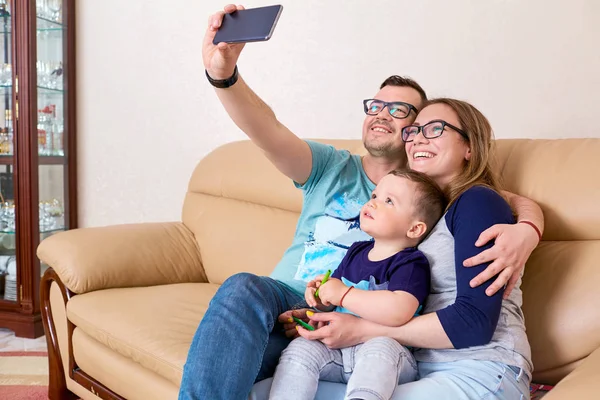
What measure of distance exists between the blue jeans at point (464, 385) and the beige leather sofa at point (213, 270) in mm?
107

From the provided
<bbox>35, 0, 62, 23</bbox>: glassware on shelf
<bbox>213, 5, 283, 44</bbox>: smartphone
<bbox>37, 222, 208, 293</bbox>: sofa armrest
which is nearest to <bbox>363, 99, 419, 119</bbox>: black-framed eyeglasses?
<bbox>213, 5, 283, 44</bbox>: smartphone

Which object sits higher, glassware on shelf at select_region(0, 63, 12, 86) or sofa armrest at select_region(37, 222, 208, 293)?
glassware on shelf at select_region(0, 63, 12, 86)

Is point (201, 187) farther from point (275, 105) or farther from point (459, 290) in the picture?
point (459, 290)

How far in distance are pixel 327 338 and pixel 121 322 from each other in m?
0.86

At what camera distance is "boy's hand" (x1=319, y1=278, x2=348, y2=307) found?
136cm

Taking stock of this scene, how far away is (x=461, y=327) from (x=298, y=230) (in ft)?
2.43

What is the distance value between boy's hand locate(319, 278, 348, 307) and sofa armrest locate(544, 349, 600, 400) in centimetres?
44

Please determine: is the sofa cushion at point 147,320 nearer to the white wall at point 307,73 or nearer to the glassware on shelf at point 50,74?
the white wall at point 307,73

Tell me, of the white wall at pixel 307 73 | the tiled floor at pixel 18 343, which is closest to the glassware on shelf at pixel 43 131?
the white wall at pixel 307 73

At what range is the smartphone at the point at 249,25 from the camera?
3.95ft

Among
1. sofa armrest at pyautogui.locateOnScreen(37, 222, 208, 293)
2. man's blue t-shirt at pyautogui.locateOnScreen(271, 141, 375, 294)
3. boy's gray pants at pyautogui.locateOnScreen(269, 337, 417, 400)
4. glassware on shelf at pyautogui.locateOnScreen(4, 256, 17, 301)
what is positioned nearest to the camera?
boy's gray pants at pyautogui.locateOnScreen(269, 337, 417, 400)

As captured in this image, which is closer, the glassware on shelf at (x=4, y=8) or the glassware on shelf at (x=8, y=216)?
the glassware on shelf at (x=4, y=8)

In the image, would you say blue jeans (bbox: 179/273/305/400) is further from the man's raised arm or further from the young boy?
the man's raised arm

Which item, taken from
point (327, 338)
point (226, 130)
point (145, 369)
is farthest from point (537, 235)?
point (226, 130)
